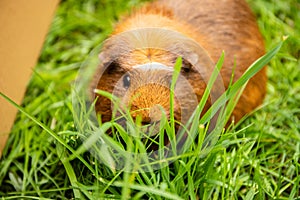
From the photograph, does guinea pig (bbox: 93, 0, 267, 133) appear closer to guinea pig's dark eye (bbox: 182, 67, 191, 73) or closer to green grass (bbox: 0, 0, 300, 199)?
guinea pig's dark eye (bbox: 182, 67, 191, 73)

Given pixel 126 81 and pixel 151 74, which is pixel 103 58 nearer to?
pixel 126 81

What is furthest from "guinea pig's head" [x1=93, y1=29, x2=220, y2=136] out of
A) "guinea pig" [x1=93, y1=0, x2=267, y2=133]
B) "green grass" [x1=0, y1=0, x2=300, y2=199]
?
"green grass" [x1=0, y1=0, x2=300, y2=199]

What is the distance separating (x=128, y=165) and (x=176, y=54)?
0.65 metres

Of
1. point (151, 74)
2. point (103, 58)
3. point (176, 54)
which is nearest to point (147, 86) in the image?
point (151, 74)

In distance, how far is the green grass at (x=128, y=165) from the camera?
2.21m

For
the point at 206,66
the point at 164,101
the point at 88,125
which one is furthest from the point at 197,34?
the point at 88,125

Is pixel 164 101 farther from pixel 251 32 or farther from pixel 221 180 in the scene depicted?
pixel 251 32

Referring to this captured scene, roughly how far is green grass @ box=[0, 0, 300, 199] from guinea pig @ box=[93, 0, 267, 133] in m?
0.22

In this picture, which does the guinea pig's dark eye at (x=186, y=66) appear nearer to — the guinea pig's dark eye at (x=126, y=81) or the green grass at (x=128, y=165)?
the guinea pig's dark eye at (x=126, y=81)

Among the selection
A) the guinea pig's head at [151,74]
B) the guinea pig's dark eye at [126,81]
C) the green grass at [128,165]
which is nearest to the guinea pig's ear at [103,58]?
the guinea pig's head at [151,74]

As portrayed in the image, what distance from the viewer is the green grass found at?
221 centimetres

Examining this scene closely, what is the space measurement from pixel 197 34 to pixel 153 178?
3.29 ft

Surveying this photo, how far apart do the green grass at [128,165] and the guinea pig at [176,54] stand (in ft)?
0.71

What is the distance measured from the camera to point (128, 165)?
204cm
